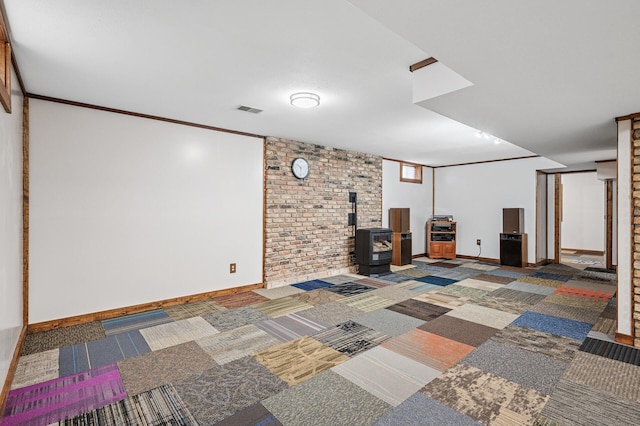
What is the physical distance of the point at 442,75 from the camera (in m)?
2.53

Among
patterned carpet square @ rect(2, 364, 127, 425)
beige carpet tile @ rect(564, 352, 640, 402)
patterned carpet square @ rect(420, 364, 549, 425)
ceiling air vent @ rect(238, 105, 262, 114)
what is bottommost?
patterned carpet square @ rect(2, 364, 127, 425)

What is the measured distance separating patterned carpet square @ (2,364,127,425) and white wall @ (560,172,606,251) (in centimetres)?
1102

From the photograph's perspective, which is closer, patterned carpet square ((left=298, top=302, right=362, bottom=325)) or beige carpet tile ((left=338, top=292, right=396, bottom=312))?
patterned carpet square ((left=298, top=302, right=362, bottom=325))

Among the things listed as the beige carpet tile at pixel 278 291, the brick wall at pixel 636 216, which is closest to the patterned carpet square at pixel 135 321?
the beige carpet tile at pixel 278 291

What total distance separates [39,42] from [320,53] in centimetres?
198

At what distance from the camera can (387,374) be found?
8.19ft

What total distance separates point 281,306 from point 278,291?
81 cm

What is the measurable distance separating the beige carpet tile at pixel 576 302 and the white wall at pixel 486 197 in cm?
279

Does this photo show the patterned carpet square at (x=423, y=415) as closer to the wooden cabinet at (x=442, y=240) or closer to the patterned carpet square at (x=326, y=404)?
the patterned carpet square at (x=326, y=404)

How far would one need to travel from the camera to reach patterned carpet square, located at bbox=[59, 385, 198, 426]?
6.49ft

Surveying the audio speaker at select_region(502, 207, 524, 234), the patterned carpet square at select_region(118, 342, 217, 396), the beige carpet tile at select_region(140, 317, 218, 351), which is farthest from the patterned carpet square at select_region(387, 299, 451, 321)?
the audio speaker at select_region(502, 207, 524, 234)

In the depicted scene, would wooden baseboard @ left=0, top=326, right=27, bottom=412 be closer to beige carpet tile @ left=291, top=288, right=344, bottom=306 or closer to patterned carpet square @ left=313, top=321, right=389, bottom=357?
patterned carpet square @ left=313, top=321, right=389, bottom=357

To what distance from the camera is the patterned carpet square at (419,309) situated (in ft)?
12.7

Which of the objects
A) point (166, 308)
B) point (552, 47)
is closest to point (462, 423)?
point (552, 47)
